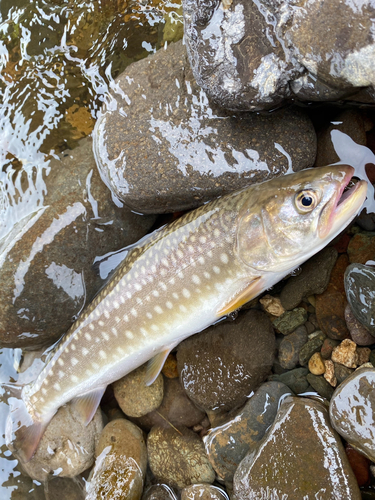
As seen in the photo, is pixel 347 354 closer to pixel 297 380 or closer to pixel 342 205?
pixel 297 380

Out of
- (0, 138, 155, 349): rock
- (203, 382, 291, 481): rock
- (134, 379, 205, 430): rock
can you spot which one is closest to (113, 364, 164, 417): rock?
(134, 379, 205, 430): rock

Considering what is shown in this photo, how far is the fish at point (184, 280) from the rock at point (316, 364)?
75 centimetres

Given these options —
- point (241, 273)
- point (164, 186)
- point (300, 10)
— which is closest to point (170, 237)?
point (164, 186)

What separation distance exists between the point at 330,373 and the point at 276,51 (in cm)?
230

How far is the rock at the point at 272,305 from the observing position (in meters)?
3.19

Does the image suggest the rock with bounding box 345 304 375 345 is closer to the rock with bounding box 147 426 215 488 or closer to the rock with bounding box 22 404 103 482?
the rock with bounding box 147 426 215 488

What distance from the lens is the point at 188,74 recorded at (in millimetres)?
3002

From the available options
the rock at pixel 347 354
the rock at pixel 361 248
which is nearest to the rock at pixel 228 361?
the rock at pixel 347 354

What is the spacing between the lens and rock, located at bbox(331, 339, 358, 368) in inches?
115

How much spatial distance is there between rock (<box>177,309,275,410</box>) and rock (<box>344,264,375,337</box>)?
70 cm

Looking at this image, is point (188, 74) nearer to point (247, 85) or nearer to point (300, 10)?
point (247, 85)

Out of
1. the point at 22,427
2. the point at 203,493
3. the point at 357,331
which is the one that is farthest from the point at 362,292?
the point at 22,427

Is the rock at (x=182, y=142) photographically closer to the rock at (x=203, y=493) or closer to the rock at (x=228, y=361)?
the rock at (x=228, y=361)

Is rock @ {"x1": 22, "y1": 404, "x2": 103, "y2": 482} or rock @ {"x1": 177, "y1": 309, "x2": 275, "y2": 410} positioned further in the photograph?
rock @ {"x1": 22, "y1": 404, "x2": 103, "y2": 482}
